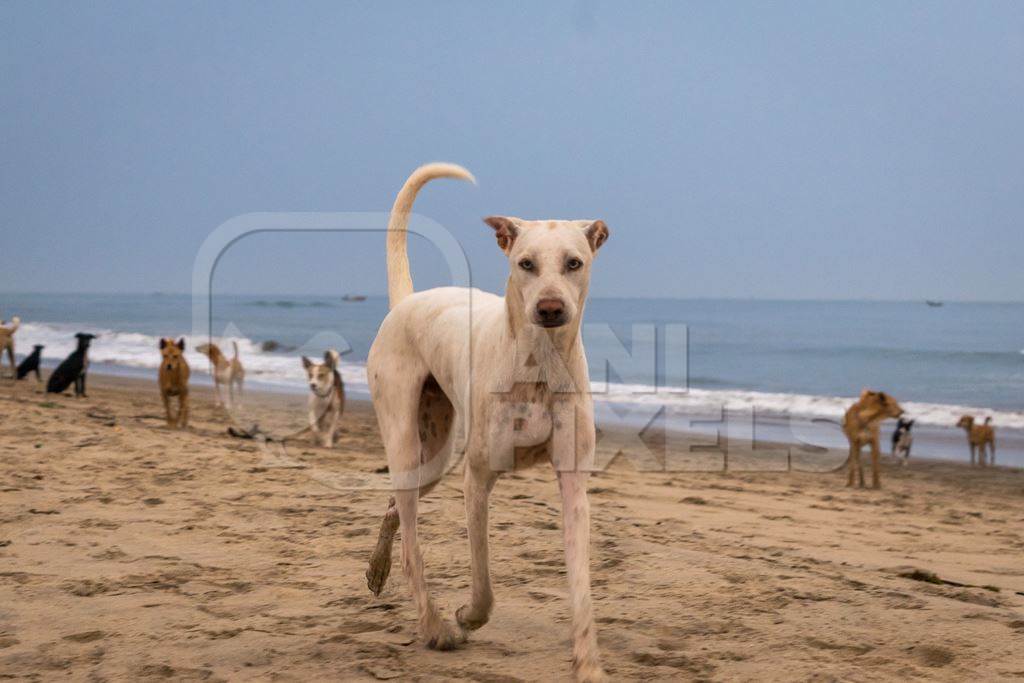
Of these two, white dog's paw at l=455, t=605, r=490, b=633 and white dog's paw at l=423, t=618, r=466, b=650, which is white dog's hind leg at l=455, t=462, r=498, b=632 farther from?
white dog's paw at l=423, t=618, r=466, b=650

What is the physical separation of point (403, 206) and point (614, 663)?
223 centimetres

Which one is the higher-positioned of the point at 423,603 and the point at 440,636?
the point at 423,603

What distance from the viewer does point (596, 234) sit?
10.9ft

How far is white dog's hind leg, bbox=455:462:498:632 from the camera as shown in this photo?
11.5 ft

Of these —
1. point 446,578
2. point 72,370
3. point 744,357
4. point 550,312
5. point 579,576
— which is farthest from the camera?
point 744,357

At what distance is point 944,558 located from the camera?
616cm

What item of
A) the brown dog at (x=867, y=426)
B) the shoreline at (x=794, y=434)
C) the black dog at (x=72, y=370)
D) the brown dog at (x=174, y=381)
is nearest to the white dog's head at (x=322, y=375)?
the brown dog at (x=174, y=381)

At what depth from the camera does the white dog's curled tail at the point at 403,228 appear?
4.37 meters

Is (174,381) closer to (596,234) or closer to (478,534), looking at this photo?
(478,534)

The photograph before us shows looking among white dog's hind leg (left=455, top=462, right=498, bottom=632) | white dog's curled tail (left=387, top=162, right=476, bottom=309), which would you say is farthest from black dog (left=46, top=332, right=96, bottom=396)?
white dog's hind leg (left=455, top=462, right=498, bottom=632)

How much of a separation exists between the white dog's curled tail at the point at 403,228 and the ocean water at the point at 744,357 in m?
0.97

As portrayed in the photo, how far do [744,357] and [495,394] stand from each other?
2731cm

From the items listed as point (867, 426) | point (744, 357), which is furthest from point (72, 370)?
point (744, 357)

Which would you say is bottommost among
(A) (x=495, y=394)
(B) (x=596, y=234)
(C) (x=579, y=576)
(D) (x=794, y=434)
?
(D) (x=794, y=434)
